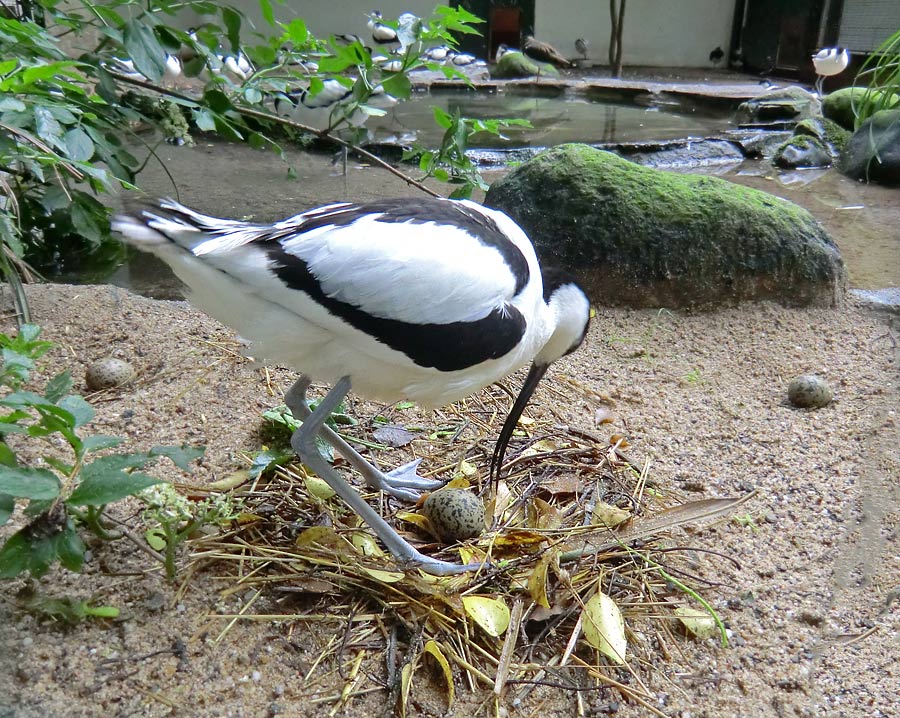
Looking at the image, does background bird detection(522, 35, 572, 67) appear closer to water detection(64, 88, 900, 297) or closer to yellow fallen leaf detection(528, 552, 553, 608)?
water detection(64, 88, 900, 297)

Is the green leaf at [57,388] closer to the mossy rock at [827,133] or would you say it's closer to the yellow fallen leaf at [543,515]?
the yellow fallen leaf at [543,515]

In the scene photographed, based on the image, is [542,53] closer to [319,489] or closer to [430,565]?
[319,489]

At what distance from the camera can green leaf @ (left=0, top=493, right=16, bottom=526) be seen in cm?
137

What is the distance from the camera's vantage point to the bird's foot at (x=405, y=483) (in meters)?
2.22

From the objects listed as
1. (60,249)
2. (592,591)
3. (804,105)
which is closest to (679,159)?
(804,105)

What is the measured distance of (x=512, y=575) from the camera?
6.12 feet

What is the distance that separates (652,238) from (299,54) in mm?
1882

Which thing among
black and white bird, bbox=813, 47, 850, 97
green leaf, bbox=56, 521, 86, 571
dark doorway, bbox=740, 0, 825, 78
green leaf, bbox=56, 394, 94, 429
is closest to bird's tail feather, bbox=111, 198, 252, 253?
green leaf, bbox=56, 394, 94, 429

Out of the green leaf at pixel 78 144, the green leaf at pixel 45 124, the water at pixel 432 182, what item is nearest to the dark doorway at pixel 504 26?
the water at pixel 432 182

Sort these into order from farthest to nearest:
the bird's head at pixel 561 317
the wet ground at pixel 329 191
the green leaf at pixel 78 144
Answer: the wet ground at pixel 329 191, the green leaf at pixel 78 144, the bird's head at pixel 561 317

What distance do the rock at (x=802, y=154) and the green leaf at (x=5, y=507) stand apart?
25.2ft

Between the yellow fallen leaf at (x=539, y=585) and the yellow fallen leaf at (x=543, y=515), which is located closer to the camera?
the yellow fallen leaf at (x=539, y=585)

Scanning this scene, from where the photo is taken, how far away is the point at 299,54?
3.15 meters

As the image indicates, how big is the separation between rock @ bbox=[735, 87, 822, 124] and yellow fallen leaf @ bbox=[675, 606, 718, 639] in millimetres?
8376
